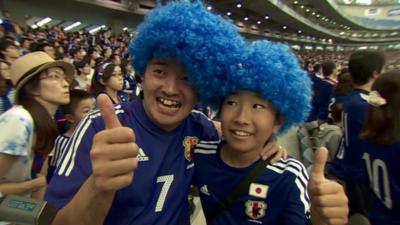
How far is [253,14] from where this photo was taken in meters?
31.7

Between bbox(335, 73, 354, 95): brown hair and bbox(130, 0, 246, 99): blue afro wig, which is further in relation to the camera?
bbox(335, 73, 354, 95): brown hair

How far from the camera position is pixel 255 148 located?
1603mm

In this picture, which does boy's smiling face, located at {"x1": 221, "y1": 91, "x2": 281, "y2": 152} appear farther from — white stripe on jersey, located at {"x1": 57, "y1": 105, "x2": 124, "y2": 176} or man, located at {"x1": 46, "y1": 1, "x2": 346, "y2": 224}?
white stripe on jersey, located at {"x1": 57, "y1": 105, "x2": 124, "y2": 176}

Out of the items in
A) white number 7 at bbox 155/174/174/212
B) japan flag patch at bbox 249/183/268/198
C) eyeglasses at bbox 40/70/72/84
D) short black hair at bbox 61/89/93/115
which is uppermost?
eyeglasses at bbox 40/70/72/84

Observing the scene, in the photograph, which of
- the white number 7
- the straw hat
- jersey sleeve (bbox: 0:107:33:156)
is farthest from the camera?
the straw hat

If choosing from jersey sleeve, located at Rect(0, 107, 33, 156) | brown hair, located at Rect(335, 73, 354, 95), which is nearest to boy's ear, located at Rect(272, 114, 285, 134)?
jersey sleeve, located at Rect(0, 107, 33, 156)

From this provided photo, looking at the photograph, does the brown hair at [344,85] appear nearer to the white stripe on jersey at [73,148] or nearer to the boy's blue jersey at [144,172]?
the boy's blue jersey at [144,172]

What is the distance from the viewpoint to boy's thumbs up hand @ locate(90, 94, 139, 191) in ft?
3.46

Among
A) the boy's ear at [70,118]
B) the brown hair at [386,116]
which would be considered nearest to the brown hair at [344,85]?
the brown hair at [386,116]

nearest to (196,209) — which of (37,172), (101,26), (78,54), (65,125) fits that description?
(65,125)

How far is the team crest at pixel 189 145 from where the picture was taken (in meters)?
1.58

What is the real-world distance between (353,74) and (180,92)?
274 centimetres

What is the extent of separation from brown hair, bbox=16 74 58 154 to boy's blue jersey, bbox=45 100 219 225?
86cm

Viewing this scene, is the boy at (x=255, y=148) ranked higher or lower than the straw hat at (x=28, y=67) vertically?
lower
